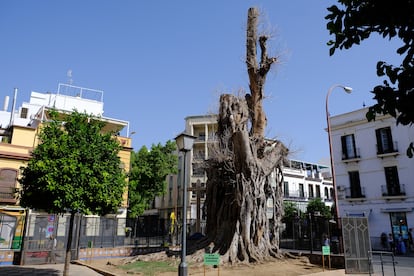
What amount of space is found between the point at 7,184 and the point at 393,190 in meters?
33.0

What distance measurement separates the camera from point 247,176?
14.9m

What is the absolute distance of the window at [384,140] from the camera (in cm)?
2833

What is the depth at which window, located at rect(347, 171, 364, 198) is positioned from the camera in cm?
2996

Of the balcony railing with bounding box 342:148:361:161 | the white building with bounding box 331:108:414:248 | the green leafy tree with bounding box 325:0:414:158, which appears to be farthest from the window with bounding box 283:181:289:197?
the green leafy tree with bounding box 325:0:414:158

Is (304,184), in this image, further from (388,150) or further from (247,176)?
(247,176)

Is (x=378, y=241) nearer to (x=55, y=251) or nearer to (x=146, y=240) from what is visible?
(x=146, y=240)

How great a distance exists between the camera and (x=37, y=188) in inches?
378

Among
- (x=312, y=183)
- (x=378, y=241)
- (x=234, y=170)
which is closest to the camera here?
(x=234, y=170)

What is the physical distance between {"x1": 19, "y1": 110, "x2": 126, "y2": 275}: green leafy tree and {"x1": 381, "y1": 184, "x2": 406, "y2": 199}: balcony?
81.6 feet

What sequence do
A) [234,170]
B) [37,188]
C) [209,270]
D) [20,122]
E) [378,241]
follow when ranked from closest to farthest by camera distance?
[37,188]
[209,270]
[234,170]
[378,241]
[20,122]

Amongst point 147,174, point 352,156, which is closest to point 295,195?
point 352,156

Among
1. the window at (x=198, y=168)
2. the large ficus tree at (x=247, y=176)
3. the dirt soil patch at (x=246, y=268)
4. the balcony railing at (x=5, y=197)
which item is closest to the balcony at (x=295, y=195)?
the window at (x=198, y=168)

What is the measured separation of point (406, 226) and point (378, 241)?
2.55 metres

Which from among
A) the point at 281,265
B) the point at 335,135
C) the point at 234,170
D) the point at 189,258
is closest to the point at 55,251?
the point at 189,258
